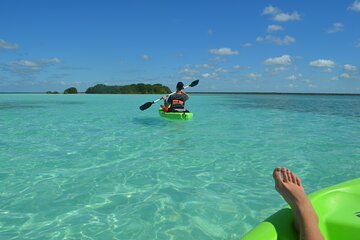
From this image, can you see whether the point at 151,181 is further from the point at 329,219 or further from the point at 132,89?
the point at 132,89

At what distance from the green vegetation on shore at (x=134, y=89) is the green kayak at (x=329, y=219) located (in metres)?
112

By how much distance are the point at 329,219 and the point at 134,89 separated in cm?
11876

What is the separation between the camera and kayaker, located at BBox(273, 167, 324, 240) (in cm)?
228

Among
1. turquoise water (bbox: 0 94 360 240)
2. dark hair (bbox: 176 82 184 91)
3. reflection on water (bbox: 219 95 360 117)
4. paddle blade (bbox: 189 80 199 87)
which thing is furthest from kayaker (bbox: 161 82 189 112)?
reflection on water (bbox: 219 95 360 117)

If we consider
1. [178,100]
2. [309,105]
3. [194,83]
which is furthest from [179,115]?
[309,105]

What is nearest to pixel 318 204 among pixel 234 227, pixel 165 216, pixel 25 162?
pixel 234 227

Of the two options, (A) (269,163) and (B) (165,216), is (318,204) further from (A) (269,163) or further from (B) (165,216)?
(A) (269,163)

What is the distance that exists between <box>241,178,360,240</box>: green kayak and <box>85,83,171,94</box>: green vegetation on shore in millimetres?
111719

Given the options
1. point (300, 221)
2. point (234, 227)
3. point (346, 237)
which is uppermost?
point (300, 221)

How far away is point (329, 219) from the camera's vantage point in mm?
2594

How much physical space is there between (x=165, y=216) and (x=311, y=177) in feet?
10.6

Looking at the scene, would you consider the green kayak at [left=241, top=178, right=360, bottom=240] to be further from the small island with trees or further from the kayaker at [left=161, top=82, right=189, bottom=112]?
the small island with trees

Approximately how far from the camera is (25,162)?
278 inches

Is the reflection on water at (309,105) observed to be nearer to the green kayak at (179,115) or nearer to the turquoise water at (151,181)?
the green kayak at (179,115)
